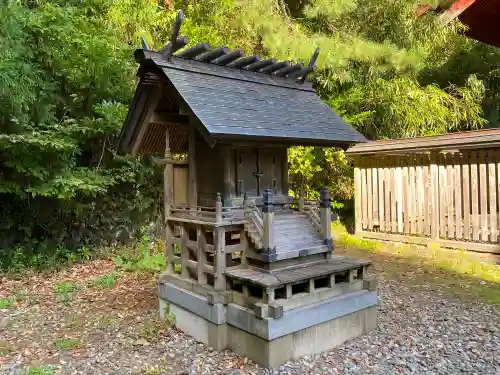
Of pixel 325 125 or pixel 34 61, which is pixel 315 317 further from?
pixel 34 61

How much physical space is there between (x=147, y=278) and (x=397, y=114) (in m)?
8.42

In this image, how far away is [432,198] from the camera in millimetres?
9289

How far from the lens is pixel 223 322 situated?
4672mm

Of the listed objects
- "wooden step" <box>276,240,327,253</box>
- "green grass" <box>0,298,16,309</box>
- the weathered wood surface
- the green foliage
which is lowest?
"green grass" <box>0,298,16,309</box>

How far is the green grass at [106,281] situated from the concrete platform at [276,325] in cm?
259

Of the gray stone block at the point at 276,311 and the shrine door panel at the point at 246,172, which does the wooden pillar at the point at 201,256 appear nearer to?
the shrine door panel at the point at 246,172

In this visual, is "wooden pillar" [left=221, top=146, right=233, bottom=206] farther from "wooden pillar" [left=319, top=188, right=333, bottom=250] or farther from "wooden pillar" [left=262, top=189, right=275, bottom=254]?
"wooden pillar" [left=319, top=188, right=333, bottom=250]

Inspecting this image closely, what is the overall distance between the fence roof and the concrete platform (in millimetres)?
4859

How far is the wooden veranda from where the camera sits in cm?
827

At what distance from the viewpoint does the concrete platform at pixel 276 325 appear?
423 cm

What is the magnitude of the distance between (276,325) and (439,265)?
18.1 ft

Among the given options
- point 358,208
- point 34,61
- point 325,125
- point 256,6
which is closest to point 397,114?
point 358,208

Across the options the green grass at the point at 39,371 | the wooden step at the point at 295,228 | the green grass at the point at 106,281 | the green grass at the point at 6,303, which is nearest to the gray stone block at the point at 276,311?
the wooden step at the point at 295,228

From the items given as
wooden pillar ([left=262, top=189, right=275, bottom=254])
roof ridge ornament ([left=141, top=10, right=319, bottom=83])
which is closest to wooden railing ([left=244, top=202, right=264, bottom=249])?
wooden pillar ([left=262, top=189, right=275, bottom=254])
